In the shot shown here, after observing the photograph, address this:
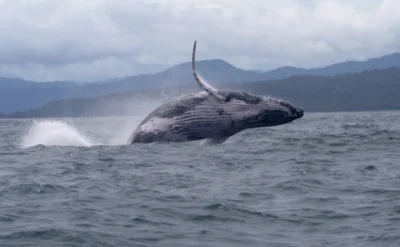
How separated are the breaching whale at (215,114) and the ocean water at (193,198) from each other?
0.55 m

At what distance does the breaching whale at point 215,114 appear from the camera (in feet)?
47.4

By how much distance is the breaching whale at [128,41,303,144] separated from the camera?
1445cm

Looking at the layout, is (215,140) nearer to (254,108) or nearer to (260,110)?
(254,108)

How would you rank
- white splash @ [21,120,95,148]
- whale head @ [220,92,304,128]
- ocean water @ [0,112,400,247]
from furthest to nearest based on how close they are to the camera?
white splash @ [21,120,95,148]
whale head @ [220,92,304,128]
ocean water @ [0,112,400,247]

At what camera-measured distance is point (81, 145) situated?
20.1 meters

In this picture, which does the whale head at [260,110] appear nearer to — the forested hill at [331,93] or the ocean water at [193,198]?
the ocean water at [193,198]

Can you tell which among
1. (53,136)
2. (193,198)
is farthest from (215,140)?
(53,136)

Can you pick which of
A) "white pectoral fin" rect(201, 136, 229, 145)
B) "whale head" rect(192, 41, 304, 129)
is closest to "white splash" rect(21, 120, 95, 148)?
"white pectoral fin" rect(201, 136, 229, 145)

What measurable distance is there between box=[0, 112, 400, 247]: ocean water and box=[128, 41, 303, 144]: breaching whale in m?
0.55

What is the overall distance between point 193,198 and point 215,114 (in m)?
4.14

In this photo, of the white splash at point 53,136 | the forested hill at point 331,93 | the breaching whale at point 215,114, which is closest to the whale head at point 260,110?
the breaching whale at point 215,114

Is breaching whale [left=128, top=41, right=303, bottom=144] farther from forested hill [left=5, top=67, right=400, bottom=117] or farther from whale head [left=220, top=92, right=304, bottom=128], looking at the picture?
forested hill [left=5, top=67, right=400, bottom=117]

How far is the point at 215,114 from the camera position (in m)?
14.8

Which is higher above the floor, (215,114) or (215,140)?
(215,114)
